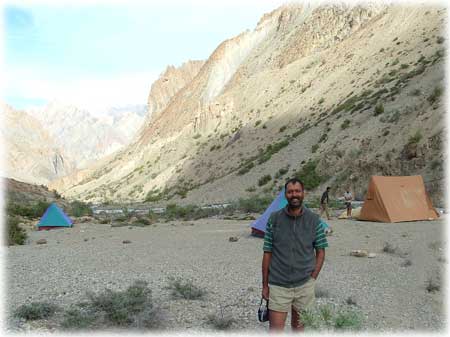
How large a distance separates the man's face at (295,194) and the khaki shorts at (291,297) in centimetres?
74

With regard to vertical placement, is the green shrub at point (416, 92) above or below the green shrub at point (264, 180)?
above

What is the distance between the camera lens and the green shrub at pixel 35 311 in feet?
19.2

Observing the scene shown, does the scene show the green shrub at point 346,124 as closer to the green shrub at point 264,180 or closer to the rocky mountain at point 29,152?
the green shrub at point 264,180

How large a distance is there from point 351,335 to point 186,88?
8106cm

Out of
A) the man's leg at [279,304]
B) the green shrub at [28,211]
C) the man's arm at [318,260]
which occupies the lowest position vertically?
the man's leg at [279,304]

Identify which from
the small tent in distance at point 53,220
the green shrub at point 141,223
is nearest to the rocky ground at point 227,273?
the small tent in distance at point 53,220

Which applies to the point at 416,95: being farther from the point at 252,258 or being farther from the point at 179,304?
the point at 179,304

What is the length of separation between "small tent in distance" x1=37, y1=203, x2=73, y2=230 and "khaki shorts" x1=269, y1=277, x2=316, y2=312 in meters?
16.0

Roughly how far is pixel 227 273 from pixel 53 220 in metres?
12.0

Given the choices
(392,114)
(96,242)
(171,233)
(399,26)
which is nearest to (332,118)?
(392,114)

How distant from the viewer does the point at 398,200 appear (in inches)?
666

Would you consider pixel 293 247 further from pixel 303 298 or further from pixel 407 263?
pixel 407 263

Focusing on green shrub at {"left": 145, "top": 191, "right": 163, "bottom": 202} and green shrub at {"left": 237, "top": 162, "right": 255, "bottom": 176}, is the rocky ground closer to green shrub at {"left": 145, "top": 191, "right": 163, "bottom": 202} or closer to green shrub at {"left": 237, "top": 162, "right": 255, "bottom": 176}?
green shrub at {"left": 237, "top": 162, "right": 255, "bottom": 176}

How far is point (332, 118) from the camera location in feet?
117
